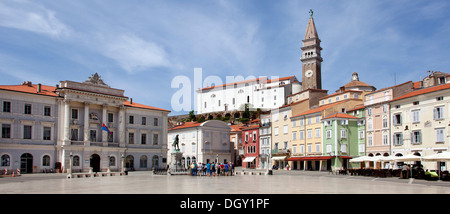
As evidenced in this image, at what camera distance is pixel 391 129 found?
169ft

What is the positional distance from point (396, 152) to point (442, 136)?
6.97 metres

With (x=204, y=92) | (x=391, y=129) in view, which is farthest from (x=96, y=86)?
(x=204, y=92)

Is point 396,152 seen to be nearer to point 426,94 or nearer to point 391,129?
point 391,129

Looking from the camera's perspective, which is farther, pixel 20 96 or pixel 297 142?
pixel 297 142

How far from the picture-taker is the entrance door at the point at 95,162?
57562 mm

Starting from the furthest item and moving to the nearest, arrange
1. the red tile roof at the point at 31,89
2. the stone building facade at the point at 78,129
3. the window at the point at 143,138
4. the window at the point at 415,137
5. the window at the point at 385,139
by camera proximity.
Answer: the window at the point at 143,138, the window at the point at 385,139, the red tile roof at the point at 31,89, the stone building facade at the point at 78,129, the window at the point at 415,137

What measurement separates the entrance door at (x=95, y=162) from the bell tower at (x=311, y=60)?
234 feet

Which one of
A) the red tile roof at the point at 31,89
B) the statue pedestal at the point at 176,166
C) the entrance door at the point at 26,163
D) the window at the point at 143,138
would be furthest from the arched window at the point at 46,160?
the statue pedestal at the point at 176,166

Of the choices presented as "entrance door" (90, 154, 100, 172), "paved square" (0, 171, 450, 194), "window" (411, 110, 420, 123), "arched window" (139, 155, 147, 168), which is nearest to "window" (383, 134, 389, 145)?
"window" (411, 110, 420, 123)

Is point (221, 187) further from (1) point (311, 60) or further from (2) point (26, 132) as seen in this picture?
(1) point (311, 60)

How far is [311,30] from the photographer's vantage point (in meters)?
118

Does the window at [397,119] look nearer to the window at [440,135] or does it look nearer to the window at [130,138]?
the window at [440,135]

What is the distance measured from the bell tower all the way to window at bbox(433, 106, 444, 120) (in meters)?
67.5

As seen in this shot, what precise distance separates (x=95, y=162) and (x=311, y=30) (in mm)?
80810
